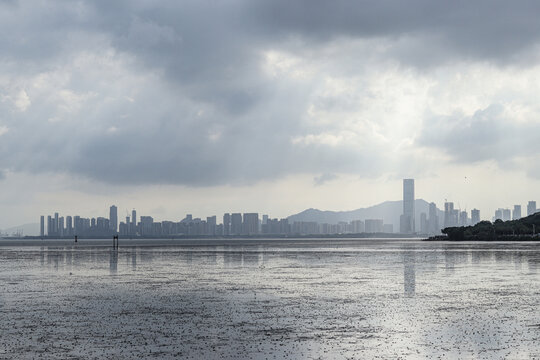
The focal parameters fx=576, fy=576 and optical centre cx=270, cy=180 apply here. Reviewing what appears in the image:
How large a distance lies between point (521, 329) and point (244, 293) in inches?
824

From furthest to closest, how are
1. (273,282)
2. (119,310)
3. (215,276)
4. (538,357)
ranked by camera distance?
(215,276)
(273,282)
(119,310)
(538,357)

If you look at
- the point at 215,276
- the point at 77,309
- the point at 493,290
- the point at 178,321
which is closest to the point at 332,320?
the point at 178,321

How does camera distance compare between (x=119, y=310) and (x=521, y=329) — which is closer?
(x=521, y=329)

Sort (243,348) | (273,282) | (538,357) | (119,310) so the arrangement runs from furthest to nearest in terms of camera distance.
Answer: (273,282)
(119,310)
(243,348)
(538,357)

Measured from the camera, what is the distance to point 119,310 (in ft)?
111

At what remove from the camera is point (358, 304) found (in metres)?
35.5

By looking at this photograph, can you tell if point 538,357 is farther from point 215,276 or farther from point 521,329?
point 215,276

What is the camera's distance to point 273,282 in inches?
2012

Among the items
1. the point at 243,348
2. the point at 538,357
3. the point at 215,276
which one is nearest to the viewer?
the point at 538,357

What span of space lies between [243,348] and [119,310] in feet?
44.9

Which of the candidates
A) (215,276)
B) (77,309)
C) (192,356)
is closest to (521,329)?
(192,356)

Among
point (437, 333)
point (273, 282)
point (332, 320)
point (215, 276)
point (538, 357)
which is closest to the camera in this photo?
point (538, 357)

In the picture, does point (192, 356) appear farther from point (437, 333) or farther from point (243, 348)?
point (437, 333)

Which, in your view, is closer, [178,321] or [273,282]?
[178,321]
